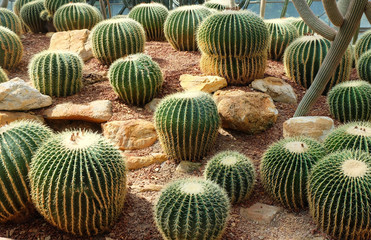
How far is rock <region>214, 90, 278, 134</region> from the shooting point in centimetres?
494

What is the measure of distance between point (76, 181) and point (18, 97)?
219cm

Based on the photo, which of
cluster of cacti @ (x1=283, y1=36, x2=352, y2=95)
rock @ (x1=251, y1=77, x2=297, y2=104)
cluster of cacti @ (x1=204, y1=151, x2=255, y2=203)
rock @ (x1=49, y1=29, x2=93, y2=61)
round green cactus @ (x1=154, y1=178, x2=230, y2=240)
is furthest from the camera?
rock @ (x1=49, y1=29, x2=93, y2=61)

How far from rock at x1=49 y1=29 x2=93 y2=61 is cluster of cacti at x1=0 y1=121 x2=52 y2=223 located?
3.62 metres

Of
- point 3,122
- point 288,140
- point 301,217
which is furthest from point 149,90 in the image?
point 301,217

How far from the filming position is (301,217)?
3.76 m

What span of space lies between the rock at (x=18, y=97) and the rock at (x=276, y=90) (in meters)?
2.75

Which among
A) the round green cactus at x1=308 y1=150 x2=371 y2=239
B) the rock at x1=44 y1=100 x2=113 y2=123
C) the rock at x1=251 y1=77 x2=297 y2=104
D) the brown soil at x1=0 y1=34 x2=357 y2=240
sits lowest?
the brown soil at x1=0 y1=34 x2=357 y2=240

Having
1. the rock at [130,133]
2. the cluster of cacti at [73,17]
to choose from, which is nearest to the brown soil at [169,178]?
the rock at [130,133]

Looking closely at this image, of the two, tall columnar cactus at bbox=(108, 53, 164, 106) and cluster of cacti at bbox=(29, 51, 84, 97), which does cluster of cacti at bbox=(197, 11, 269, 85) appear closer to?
tall columnar cactus at bbox=(108, 53, 164, 106)

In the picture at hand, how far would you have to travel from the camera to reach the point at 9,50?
6.66 meters

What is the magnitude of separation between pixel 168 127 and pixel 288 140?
1.22 m

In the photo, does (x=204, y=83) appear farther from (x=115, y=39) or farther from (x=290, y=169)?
(x=290, y=169)

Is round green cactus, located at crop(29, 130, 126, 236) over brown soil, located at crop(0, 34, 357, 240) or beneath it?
over

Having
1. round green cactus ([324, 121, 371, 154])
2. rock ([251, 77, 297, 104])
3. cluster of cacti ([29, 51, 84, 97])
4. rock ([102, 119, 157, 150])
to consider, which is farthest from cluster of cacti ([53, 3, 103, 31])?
round green cactus ([324, 121, 371, 154])
